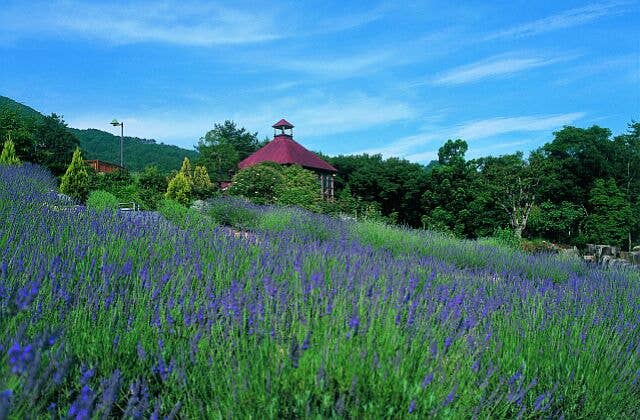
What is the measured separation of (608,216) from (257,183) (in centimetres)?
2239

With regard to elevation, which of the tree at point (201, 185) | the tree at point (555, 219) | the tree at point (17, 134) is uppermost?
the tree at point (17, 134)

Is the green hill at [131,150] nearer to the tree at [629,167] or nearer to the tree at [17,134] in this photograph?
the tree at [17,134]

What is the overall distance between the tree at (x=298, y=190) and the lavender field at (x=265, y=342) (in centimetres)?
1083

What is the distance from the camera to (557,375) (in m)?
2.38

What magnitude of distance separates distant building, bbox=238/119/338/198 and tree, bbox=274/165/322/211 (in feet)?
41.0

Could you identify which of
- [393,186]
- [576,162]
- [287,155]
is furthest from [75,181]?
[576,162]

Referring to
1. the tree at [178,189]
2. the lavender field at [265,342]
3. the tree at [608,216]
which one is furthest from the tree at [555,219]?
Result: the lavender field at [265,342]

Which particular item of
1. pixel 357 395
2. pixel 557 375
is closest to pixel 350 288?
pixel 557 375

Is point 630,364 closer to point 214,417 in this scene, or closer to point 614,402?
point 614,402

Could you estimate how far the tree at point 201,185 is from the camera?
71.5 feet

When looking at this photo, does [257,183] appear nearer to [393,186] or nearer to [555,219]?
[555,219]

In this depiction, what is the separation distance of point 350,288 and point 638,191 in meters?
36.9

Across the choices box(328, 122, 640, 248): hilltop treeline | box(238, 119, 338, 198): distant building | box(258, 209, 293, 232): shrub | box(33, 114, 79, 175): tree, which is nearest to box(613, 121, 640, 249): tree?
box(328, 122, 640, 248): hilltop treeline

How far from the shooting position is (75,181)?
687 inches
